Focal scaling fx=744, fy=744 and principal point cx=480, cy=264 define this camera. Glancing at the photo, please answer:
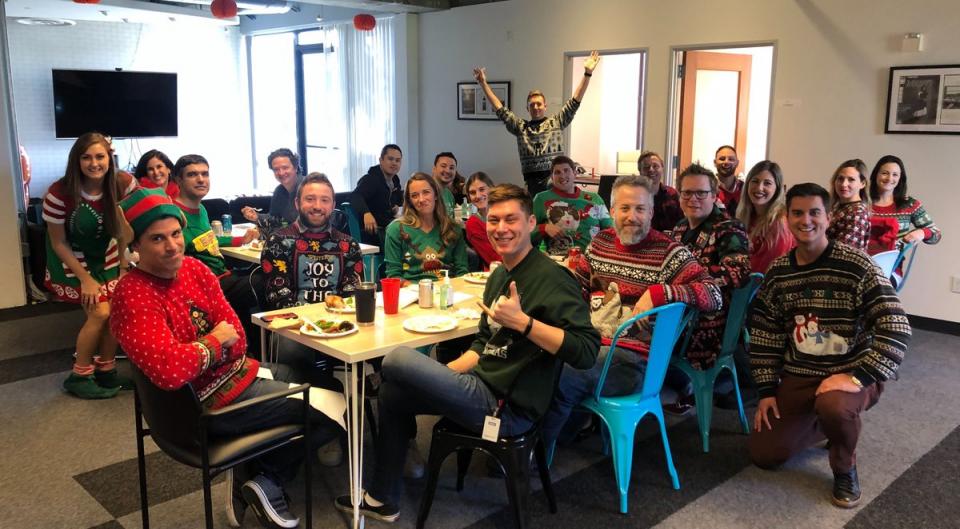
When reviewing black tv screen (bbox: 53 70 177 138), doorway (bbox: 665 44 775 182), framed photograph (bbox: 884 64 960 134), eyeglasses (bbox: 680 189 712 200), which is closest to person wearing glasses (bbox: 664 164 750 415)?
eyeglasses (bbox: 680 189 712 200)

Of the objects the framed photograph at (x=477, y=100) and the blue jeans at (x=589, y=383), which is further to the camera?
the framed photograph at (x=477, y=100)

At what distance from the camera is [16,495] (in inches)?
111

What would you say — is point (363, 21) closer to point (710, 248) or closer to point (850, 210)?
point (850, 210)

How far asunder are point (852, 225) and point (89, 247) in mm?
4117

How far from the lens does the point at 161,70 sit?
395 inches

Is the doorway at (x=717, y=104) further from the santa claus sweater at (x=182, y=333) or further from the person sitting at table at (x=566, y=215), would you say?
the santa claus sweater at (x=182, y=333)

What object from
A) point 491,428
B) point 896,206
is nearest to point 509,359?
point 491,428

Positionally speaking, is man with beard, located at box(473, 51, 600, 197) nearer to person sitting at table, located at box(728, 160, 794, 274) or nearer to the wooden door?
the wooden door

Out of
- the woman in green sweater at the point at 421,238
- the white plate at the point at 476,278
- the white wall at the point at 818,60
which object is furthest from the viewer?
the white wall at the point at 818,60

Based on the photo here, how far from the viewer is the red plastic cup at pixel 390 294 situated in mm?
2770

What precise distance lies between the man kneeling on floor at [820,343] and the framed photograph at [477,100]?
5.19 metres

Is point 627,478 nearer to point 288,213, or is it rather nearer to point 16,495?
point 16,495

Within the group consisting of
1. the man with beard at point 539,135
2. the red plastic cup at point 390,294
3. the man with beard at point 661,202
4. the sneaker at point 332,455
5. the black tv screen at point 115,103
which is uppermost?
the black tv screen at point 115,103

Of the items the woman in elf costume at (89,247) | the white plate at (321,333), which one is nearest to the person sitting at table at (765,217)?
the white plate at (321,333)
